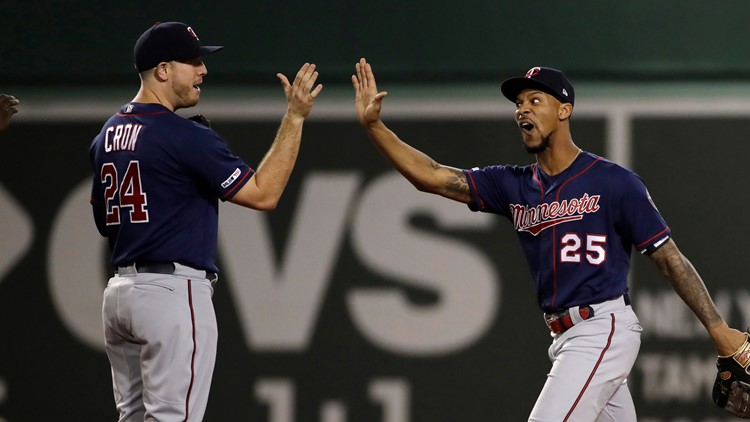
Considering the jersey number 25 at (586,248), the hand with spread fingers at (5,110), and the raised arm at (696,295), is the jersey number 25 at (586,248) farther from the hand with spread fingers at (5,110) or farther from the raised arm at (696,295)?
the hand with spread fingers at (5,110)

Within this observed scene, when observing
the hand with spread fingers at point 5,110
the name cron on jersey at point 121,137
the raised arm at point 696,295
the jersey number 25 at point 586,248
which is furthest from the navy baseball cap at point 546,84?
the hand with spread fingers at point 5,110

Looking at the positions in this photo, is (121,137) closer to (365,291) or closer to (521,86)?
(521,86)

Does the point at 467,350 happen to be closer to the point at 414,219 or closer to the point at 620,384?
the point at 414,219

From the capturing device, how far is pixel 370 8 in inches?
225

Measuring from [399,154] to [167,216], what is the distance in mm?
1068

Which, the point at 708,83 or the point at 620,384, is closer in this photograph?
the point at 620,384

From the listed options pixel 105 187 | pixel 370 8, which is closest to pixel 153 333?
pixel 105 187

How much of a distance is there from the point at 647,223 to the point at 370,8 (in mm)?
2477

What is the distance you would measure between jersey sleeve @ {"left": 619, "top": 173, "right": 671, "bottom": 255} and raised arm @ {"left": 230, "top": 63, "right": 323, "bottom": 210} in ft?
3.94

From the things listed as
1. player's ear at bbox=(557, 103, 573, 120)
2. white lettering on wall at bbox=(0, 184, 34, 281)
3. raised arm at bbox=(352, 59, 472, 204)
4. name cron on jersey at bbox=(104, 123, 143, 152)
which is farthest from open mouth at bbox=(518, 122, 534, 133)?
white lettering on wall at bbox=(0, 184, 34, 281)

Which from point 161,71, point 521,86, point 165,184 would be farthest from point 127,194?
point 521,86

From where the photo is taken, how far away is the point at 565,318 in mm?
3773

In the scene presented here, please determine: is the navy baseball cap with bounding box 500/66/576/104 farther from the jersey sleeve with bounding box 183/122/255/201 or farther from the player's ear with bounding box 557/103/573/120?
the jersey sleeve with bounding box 183/122/255/201

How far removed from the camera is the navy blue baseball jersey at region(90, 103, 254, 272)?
3.47m
